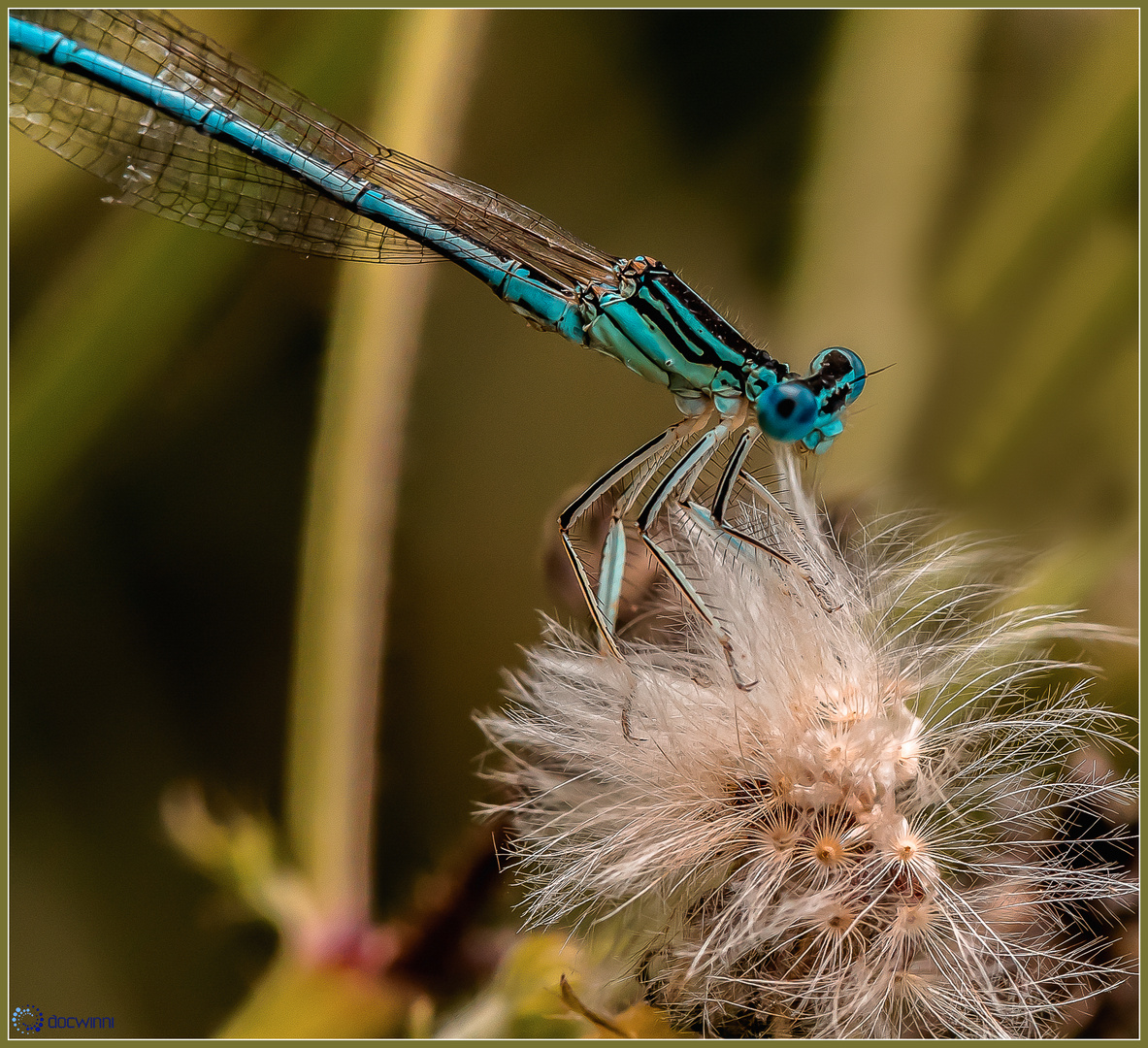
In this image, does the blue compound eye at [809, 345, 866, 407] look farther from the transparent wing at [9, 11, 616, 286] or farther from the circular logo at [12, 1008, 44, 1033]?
the circular logo at [12, 1008, 44, 1033]

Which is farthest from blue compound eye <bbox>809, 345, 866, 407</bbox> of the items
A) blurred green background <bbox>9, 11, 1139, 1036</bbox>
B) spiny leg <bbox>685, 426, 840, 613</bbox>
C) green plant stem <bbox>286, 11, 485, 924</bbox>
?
green plant stem <bbox>286, 11, 485, 924</bbox>

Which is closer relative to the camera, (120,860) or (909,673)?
(909,673)

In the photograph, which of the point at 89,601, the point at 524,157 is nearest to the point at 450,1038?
the point at 89,601

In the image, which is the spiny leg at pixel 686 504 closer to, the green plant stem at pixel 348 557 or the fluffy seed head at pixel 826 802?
the fluffy seed head at pixel 826 802

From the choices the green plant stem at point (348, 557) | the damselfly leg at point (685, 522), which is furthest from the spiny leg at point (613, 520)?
the green plant stem at point (348, 557)

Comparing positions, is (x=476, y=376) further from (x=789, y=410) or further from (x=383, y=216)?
(x=789, y=410)

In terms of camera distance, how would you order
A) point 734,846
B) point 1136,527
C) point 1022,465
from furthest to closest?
point 1022,465 < point 1136,527 < point 734,846

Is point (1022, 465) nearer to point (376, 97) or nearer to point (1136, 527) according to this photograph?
point (1136, 527)
